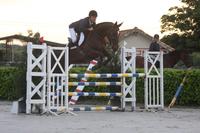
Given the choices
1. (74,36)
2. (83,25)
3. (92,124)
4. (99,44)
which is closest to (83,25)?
(83,25)

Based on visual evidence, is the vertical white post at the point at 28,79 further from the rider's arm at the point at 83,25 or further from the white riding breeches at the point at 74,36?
the white riding breeches at the point at 74,36

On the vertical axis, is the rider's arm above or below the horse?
above

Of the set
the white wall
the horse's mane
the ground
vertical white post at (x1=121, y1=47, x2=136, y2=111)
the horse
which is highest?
the white wall

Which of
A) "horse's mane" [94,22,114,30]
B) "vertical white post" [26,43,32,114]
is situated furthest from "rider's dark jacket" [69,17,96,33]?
"vertical white post" [26,43,32,114]

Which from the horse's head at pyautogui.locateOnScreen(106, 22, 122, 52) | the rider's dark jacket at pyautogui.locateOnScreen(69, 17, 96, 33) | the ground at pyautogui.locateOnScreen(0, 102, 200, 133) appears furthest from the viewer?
the rider's dark jacket at pyautogui.locateOnScreen(69, 17, 96, 33)

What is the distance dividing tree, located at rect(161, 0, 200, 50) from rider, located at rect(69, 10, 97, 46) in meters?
44.1

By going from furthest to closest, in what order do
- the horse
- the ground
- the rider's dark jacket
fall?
the rider's dark jacket < the horse < the ground

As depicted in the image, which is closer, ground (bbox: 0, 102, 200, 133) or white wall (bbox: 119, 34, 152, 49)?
ground (bbox: 0, 102, 200, 133)

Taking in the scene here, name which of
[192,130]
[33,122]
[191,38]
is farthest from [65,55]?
[191,38]

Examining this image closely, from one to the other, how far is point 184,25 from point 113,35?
4779 cm

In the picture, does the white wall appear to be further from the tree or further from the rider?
the rider

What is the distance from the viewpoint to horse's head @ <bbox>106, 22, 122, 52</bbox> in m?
17.4

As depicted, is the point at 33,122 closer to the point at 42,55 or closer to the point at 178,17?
the point at 42,55

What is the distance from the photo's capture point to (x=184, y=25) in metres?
64.2
